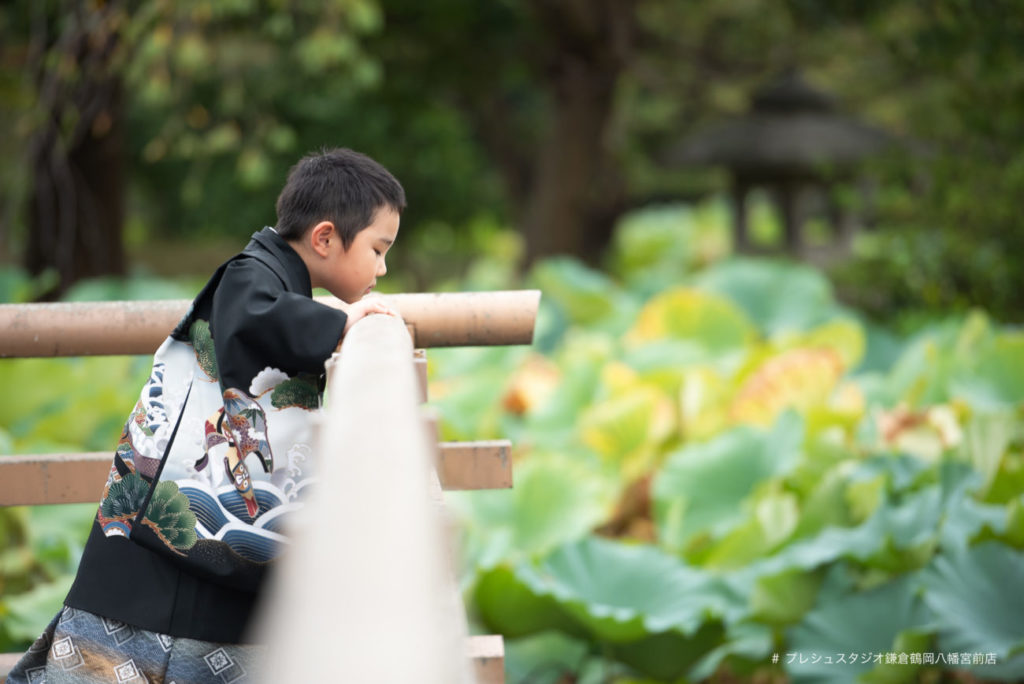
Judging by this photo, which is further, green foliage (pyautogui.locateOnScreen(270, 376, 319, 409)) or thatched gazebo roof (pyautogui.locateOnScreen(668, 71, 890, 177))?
thatched gazebo roof (pyautogui.locateOnScreen(668, 71, 890, 177))

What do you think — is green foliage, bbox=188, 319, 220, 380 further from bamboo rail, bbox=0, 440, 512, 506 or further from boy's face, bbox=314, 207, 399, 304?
bamboo rail, bbox=0, 440, 512, 506

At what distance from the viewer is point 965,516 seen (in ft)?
8.09

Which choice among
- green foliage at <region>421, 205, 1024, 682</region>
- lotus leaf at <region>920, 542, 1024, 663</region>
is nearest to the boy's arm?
green foliage at <region>421, 205, 1024, 682</region>

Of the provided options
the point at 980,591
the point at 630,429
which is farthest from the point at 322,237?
the point at 630,429

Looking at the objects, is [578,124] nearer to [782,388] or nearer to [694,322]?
[694,322]

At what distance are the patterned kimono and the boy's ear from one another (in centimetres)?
3

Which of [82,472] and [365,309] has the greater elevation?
[365,309]

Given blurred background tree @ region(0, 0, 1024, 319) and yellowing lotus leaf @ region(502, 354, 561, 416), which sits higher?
blurred background tree @ region(0, 0, 1024, 319)

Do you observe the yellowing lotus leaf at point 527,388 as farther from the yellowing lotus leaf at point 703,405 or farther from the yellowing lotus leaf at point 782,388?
the yellowing lotus leaf at point 782,388

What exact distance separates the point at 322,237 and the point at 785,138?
19.7 feet

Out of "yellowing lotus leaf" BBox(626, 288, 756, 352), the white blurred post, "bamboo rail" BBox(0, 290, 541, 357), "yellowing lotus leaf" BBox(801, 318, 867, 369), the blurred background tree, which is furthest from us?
"yellowing lotus leaf" BBox(626, 288, 756, 352)

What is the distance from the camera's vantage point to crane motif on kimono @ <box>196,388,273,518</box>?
1.03 meters

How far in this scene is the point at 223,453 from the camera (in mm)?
1040

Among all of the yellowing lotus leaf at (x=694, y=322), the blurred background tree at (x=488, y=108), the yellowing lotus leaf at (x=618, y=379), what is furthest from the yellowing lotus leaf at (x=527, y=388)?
the blurred background tree at (x=488, y=108)
